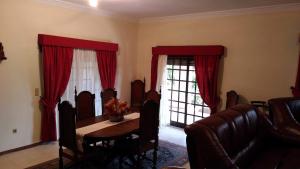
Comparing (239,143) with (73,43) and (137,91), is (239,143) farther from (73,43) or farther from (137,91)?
(137,91)

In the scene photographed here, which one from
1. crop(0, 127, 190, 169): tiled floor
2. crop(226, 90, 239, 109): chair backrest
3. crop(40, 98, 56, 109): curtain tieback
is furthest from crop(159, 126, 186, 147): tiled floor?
crop(40, 98, 56, 109): curtain tieback

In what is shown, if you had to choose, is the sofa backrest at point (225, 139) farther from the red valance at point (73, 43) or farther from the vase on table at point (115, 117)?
the red valance at point (73, 43)

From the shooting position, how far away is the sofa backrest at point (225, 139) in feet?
6.56

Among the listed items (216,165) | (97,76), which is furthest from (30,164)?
(216,165)

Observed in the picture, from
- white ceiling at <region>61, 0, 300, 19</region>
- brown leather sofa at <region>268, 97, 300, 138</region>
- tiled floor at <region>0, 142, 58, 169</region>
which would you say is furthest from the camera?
white ceiling at <region>61, 0, 300, 19</region>

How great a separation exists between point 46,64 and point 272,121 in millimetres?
3740

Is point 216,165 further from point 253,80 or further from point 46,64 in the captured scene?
point 46,64

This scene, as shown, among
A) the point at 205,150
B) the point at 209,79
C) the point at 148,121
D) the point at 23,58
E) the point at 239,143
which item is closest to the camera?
the point at 205,150

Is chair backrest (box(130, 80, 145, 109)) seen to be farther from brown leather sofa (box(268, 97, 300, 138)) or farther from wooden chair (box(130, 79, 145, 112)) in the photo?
brown leather sofa (box(268, 97, 300, 138))

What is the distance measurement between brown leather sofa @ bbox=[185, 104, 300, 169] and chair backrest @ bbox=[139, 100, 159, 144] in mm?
970

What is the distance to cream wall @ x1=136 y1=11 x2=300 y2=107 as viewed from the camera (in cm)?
418

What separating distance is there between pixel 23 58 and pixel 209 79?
3507mm

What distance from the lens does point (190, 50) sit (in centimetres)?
514

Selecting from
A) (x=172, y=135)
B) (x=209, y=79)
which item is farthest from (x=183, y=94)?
(x=172, y=135)
